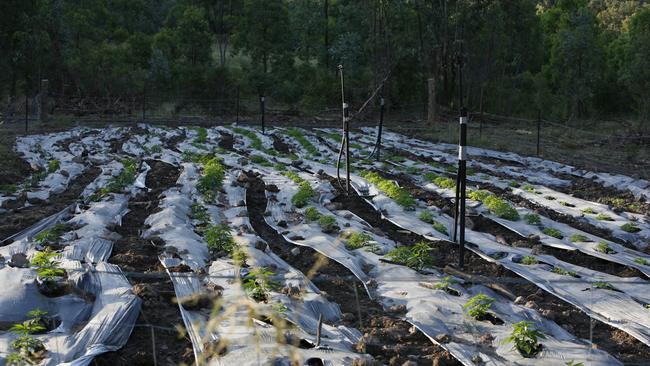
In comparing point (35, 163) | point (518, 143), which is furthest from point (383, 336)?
point (518, 143)

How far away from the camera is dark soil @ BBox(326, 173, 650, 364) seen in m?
3.92

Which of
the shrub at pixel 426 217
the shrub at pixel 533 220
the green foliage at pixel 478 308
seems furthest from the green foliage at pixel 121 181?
the green foliage at pixel 478 308

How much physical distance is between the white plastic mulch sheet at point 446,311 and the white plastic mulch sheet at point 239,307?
50 centimetres

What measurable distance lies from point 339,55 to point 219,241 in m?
26.3

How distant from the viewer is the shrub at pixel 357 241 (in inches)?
236

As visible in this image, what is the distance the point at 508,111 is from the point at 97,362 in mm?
29000

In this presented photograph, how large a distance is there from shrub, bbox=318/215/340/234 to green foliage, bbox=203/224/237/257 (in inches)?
47.1

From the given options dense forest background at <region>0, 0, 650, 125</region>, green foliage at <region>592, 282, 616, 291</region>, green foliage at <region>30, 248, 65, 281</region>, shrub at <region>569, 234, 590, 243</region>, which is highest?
dense forest background at <region>0, 0, 650, 125</region>

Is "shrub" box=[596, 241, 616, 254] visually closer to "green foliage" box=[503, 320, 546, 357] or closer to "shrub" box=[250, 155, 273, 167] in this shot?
"green foliage" box=[503, 320, 546, 357]

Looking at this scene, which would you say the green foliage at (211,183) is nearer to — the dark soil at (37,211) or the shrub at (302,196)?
the shrub at (302,196)

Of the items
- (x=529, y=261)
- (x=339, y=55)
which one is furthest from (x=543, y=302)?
(x=339, y=55)

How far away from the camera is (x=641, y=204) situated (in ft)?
29.6

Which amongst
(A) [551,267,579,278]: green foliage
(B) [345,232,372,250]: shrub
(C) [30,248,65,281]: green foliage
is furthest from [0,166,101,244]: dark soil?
(A) [551,267,579,278]: green foliage

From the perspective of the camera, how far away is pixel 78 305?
4.12 m
